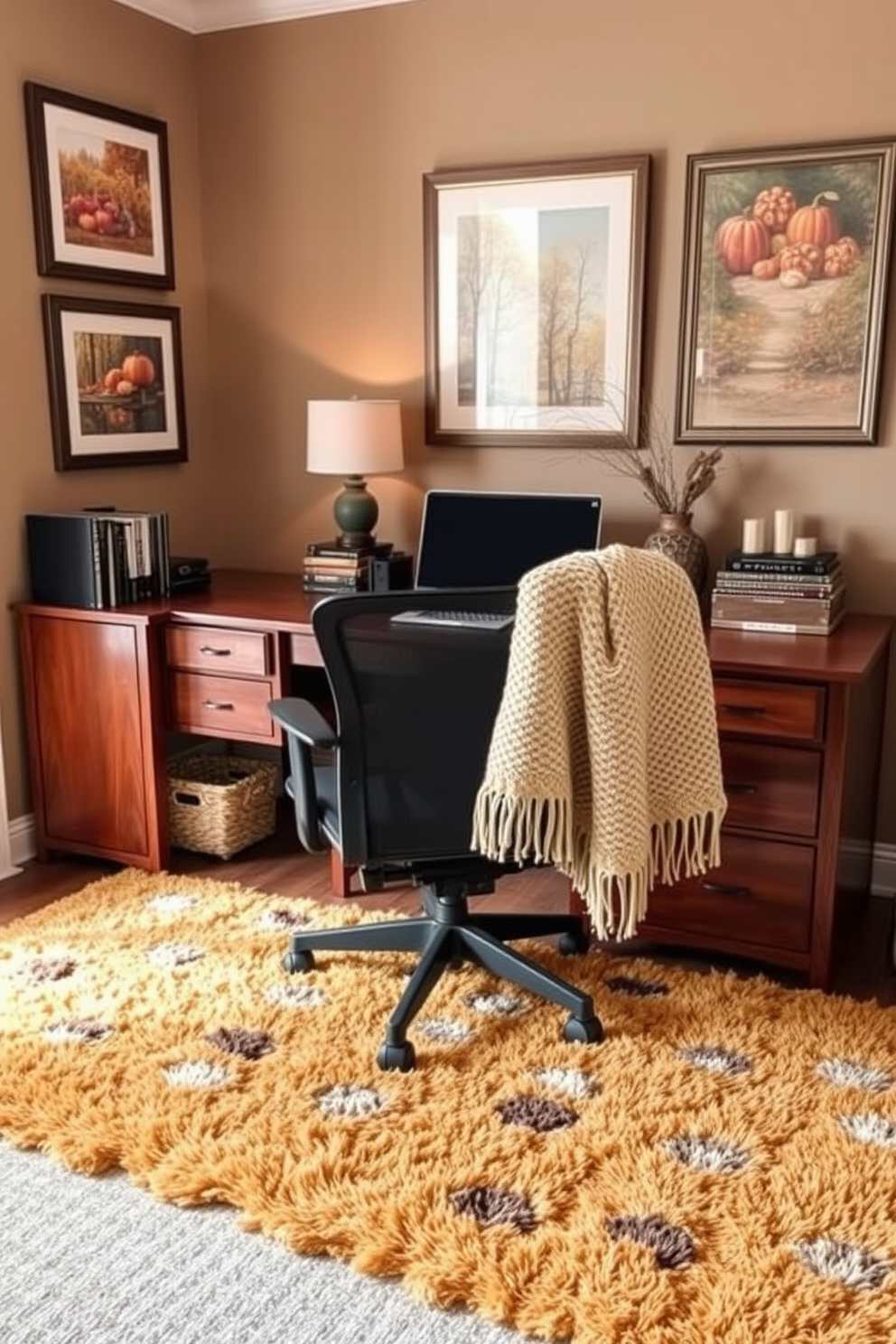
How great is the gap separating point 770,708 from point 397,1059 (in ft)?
3.27

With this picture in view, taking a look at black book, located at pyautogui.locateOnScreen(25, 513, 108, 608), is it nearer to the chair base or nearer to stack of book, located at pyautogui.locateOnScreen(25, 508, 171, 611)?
A: stack of book, located at pyautogui.locateOnScreen(25, 508, 171, 611)

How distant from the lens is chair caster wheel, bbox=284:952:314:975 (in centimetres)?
248

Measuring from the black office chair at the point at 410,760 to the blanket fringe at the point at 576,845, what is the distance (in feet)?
0.38

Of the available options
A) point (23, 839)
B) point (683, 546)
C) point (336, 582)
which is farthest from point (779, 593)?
point (23, 839)

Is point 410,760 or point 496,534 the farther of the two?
point 496,534

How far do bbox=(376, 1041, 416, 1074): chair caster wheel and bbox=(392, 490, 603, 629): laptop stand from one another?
1.20 metres

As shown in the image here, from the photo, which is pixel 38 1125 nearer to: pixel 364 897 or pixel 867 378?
pixel 364 897

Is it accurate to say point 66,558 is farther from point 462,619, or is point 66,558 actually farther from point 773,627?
point 773,627

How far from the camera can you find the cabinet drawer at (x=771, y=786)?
2.37 metres

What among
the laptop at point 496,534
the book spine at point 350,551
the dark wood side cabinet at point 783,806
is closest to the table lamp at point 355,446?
the book spine at point 350,551

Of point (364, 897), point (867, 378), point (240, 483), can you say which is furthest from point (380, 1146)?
point (240, 483)

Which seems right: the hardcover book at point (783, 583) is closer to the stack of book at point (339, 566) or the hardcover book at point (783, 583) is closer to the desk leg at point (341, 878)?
the stack of book at point (339, 566)

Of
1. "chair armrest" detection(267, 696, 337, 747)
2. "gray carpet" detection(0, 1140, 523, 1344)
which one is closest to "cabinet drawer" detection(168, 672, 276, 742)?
"chair armrest" detection(267, 696, 337, 747)

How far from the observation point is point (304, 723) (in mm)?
2182
